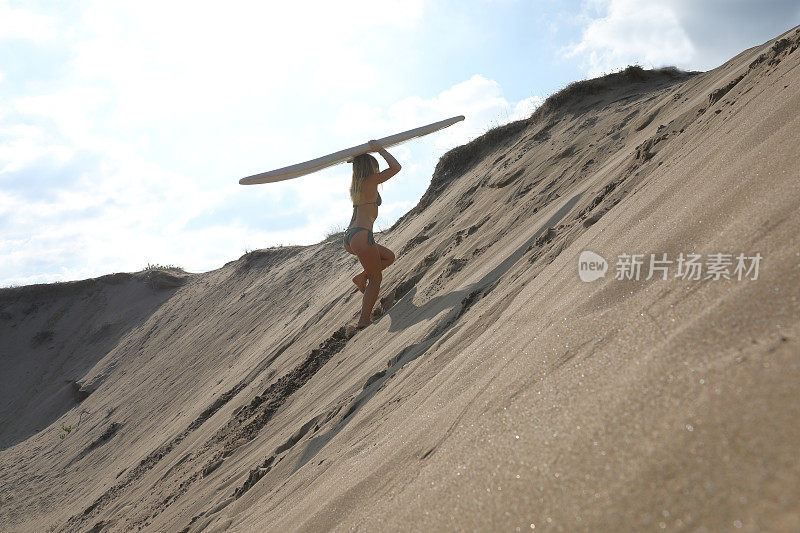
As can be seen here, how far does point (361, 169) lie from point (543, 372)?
3956 mm

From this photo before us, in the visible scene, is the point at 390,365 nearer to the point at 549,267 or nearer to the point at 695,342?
the point at 549,267

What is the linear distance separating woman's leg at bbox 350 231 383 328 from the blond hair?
43cm

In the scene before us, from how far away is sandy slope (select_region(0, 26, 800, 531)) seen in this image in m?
1.38

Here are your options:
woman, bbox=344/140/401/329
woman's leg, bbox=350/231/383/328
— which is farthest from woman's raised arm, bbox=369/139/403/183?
woman's leg, bbox=350/231/383/328

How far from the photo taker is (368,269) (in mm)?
5672

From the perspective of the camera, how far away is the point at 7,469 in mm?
11000

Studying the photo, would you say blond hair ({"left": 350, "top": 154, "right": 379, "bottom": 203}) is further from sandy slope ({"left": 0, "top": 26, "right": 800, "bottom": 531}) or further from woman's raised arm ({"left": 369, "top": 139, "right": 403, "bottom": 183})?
sandy slope ({"left": 0, "top": 26, "right": 800, "bottom": 531})

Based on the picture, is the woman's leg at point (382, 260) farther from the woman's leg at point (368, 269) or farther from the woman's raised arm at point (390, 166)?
the woman's raised arm at point (390, 166)

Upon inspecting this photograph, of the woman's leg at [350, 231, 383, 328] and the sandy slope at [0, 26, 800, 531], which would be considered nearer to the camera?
the sandy slope at [0, 26, 800, 531]

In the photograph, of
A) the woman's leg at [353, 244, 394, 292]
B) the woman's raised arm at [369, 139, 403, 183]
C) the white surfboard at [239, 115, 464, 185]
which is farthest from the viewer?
the woman's leg at [353, 244, 394, 292]

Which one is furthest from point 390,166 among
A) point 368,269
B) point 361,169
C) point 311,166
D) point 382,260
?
point 368,269

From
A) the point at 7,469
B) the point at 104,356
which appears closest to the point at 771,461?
the point at 7,469

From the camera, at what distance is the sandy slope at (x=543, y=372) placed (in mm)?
1382

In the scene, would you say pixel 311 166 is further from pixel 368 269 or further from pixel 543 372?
pixel 543 372
